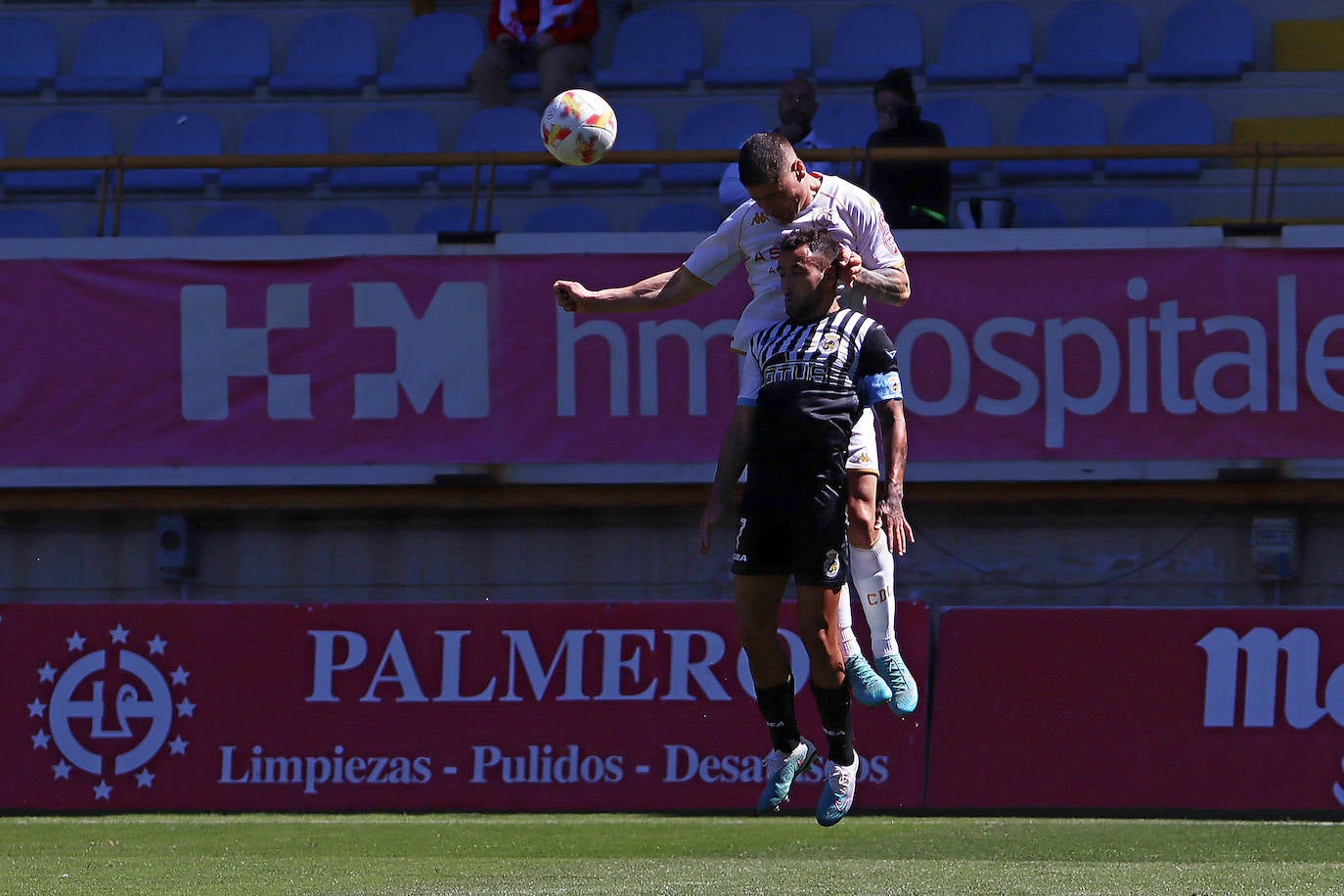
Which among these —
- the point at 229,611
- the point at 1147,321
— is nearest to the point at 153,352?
the point at 229,611

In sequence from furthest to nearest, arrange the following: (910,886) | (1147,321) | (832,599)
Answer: (1147,321)
(910,886)
(832,599)

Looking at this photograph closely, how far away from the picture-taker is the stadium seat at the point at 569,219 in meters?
13.6

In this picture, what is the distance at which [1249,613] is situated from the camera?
1127 cm

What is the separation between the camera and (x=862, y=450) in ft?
22.9

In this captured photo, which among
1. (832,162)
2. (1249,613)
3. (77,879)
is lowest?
(77,879)

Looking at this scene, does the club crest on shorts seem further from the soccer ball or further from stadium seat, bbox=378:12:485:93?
stadium seat, bbox=378:12:485:93

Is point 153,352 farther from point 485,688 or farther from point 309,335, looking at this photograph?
point 485,688

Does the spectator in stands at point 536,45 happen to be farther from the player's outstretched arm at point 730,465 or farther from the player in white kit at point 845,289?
the player's outstretched arm at point 730,465

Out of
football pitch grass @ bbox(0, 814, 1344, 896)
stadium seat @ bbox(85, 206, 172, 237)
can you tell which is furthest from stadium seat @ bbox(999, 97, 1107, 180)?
stadium seat @ bbox(85, 206, 172, 237)

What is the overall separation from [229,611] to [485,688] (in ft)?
5.48

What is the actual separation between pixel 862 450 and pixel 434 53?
923cm

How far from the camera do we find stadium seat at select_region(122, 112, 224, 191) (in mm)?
14602

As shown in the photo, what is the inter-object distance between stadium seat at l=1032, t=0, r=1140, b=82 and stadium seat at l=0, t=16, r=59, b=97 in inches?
316

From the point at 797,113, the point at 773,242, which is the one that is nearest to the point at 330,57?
the point at 797,113
